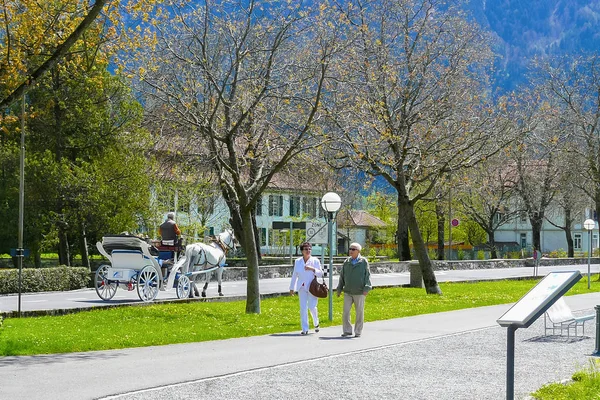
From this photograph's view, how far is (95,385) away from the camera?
35.2 ft

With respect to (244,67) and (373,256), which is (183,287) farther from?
(373,256)

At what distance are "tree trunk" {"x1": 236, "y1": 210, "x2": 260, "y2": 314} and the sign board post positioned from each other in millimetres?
12907

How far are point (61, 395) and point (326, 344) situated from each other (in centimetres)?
635

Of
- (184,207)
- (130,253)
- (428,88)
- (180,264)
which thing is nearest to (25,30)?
(130,253)

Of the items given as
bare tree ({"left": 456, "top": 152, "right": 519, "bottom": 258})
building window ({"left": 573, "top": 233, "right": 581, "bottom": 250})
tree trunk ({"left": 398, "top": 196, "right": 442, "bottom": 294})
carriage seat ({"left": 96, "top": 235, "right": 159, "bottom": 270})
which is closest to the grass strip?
carriage seat ({"left": 96, "top": 235, "right": 159, "bottom": 270})

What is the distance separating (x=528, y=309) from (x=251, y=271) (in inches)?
556

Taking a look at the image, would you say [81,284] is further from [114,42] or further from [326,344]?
[326,344]

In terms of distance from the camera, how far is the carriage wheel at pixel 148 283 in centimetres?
2530

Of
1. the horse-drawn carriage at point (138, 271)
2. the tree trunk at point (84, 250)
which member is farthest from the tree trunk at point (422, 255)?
the tree trunk at point (84, 250)

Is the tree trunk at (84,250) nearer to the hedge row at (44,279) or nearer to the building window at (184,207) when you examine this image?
the hedge row at (44,279)

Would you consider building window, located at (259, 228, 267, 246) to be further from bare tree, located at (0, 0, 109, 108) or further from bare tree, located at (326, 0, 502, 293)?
bare tree, located at (0, 0, 109, 108)

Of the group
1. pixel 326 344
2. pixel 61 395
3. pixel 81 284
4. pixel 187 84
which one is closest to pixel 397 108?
pixel 187 84

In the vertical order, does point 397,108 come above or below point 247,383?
above

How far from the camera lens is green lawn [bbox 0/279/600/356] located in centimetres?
1502
